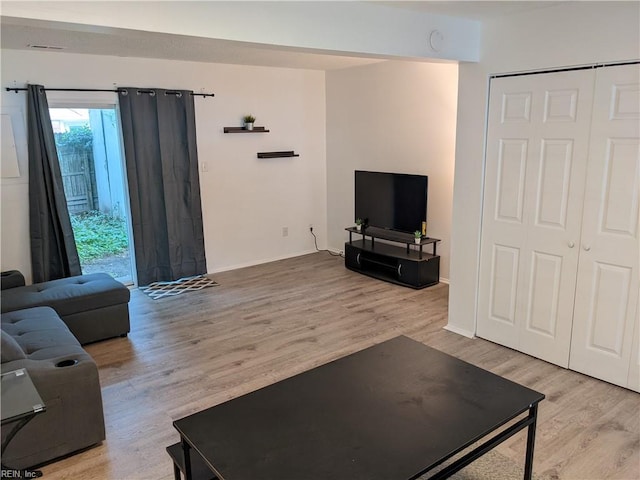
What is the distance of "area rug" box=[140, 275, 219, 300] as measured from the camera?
5070 mm

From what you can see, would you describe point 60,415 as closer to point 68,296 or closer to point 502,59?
point 68,296

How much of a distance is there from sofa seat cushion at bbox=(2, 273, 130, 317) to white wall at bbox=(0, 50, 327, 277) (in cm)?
93

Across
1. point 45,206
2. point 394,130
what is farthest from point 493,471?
point 45,206

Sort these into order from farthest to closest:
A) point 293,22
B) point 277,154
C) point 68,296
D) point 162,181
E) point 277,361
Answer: point 277,154 → point 162,181 → point 68,296 → point 277,361 → point 293,22

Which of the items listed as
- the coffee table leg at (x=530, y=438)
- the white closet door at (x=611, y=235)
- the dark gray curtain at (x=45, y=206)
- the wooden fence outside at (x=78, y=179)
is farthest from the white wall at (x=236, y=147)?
the coffee table leg at (x=530, y=438)

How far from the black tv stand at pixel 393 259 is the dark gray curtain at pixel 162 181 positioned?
1876 mm

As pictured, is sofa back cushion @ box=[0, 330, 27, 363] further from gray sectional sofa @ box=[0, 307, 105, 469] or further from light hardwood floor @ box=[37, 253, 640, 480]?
light hardwood floor @ box=[37, 253, 640, 480]

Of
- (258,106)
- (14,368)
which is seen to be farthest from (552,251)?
(258,106)

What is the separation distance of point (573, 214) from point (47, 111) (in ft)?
14.9

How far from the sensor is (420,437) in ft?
5.68

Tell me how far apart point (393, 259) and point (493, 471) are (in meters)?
3.11

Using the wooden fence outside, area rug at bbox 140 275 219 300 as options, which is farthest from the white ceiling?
area rug at bbox 140 275 219 300

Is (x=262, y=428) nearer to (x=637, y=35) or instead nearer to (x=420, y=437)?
(x=420, y=437)

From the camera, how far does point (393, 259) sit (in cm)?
533
